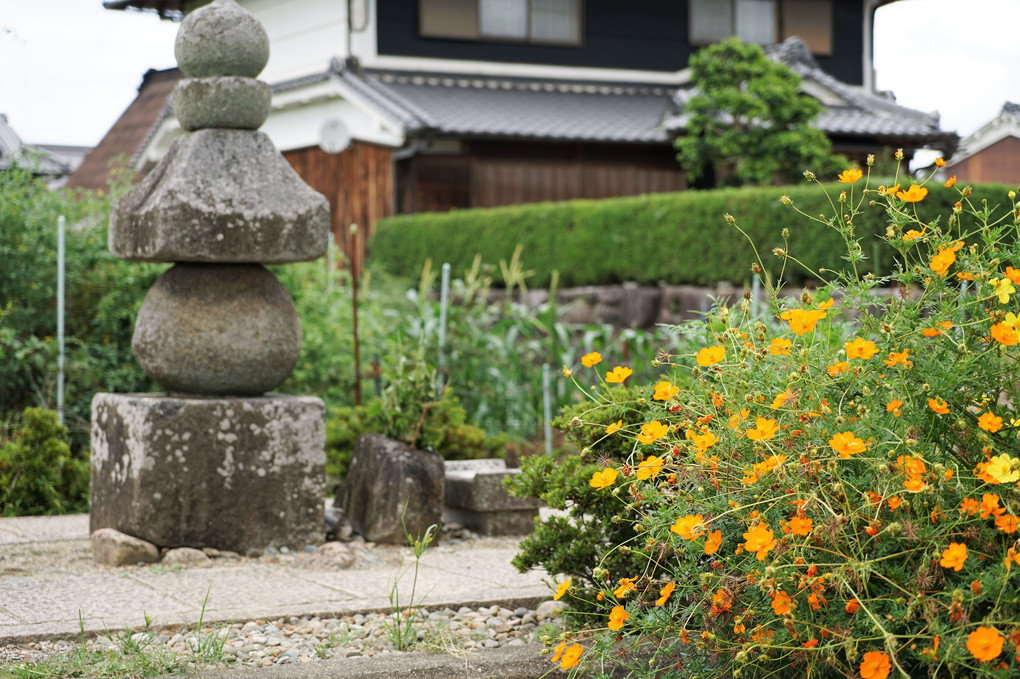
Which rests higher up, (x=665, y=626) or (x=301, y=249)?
(x=301, y=249)

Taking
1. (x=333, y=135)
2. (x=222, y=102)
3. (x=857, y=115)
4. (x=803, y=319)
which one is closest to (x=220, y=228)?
(x=222, y=102)

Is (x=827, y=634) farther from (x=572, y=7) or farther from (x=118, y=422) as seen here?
(x=572, y=7)

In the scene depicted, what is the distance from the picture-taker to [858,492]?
2.31 m

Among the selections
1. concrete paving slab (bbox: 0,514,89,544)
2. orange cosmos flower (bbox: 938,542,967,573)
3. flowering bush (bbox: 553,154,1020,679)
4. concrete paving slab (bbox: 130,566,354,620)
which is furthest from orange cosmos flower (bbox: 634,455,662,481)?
concrete paving slab (bbox: 0,514,89,544)

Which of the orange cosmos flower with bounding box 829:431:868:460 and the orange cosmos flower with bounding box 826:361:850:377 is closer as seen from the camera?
the orange cosmos flower with bounding box 829:431:868:460

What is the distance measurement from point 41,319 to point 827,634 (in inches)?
231

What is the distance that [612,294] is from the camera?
34.1 feet

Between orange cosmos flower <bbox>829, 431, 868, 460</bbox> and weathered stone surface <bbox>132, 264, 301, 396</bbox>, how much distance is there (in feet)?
10.1

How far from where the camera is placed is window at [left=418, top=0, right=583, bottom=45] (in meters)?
15.6

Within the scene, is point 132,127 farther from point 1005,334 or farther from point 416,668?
point 1005,334

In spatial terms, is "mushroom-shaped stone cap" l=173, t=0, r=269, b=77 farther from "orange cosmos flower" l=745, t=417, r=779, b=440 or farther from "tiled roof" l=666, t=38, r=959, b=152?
"tiled roof" l=666, t=38, r=959, b=152

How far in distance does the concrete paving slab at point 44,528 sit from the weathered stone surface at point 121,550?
0.60 meters

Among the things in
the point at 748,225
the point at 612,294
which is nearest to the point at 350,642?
the point at 748,225

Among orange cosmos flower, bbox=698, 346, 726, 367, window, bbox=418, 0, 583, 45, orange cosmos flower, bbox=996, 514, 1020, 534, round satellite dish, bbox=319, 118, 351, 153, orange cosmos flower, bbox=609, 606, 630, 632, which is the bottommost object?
orange cosmos flower, bbox=609, 606, 630, 632
